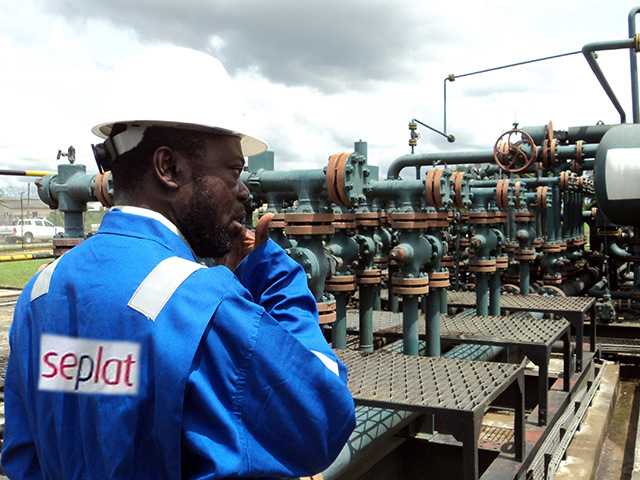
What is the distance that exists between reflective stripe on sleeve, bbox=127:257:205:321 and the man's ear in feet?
0.68

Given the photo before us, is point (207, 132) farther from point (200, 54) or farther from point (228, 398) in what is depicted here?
point (228, 398)

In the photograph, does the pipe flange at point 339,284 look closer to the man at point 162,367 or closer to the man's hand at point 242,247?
the man's hand at point 242,247

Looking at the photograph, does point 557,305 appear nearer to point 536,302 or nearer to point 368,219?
point 536,302

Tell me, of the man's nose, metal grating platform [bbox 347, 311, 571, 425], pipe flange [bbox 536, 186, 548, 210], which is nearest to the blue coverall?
A: the man's nose

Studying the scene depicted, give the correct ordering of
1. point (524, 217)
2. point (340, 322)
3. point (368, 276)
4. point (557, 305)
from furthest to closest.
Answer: point (524, 217)
point (557, 305)
point (368, 276)
point (340, 322)

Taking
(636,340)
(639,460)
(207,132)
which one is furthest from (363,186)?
(636,340)

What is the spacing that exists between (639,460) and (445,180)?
2.74 metres

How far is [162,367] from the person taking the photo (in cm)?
94

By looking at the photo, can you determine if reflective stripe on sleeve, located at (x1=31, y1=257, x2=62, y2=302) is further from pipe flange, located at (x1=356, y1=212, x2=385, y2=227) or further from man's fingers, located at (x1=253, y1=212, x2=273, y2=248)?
pipe flange, located at (x1=356, y1=212, x2=385, y2=227)

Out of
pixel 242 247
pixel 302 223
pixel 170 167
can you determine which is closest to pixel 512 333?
pixel 302 223

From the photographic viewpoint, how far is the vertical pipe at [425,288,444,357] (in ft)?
14.9

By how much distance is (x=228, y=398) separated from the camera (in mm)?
973

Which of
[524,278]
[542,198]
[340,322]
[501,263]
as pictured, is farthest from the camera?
[542,198]

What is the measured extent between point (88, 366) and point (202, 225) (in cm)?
33
